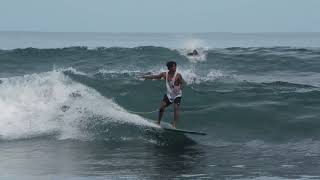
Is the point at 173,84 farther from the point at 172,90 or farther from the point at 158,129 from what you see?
the point at 158,129

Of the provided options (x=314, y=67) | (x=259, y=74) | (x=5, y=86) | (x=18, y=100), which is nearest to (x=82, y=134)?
(x=18, y=100)

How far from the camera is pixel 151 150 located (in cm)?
1453

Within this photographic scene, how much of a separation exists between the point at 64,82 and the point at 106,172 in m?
11.2

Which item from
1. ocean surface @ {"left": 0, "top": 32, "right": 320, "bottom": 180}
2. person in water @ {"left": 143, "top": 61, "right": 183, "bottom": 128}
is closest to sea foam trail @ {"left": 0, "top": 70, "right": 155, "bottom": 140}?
ocean surface @ {"left": 0, "top": 32, "right": 320, "bottom": 180}

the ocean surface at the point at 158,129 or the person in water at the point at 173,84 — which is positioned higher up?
the person in water at the point at 173,84

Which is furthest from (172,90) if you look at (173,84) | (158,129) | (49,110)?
(49,110)

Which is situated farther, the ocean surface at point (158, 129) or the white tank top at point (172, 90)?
the white tank top at point (172, 90)

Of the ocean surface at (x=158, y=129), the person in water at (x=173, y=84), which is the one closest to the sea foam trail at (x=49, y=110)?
the ocean surface at (x=158, y=129)

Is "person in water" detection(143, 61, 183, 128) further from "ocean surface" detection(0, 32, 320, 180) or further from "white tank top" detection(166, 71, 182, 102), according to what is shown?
"ocean surface" detection(0, 32, 320, 180)

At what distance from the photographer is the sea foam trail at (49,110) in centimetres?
1728

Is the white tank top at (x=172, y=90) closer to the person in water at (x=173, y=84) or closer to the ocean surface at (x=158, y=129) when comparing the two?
the person in water at (x=173, y=84)

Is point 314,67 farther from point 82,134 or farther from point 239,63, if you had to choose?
point 82,134

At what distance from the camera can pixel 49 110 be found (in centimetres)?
1897

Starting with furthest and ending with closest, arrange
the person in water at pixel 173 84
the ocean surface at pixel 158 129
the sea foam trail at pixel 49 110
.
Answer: the sea foam trail at pixel 49 110 → the person in water at pixel 173 84 → the ocean surface at pixel 158 129
